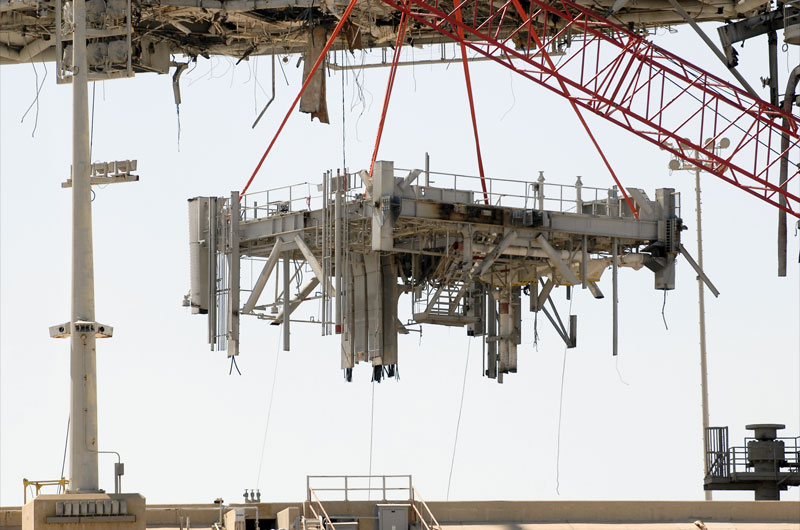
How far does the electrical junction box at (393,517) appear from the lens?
64312 mm

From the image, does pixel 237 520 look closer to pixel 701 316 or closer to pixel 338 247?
A: pixel 338 247

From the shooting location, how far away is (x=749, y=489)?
251 feet

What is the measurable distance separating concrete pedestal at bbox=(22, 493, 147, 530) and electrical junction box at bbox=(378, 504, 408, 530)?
12.5 meters

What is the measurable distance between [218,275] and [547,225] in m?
11.9

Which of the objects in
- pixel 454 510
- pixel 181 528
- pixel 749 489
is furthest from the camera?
pixel 749 489

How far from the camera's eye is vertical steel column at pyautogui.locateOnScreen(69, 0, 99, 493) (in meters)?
53.8

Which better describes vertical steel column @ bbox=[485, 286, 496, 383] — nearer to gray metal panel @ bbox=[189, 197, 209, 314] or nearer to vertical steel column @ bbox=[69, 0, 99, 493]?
gray metal panel @ bbox=[189, 197, 209, 314]

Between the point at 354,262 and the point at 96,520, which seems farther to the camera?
the point at 354,262

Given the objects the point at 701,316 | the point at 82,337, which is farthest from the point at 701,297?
the point at 82,337

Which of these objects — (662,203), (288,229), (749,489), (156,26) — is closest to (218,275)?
(288,229)

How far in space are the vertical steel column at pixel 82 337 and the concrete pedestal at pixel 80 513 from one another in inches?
23.2

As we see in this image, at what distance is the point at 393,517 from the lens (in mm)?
64562

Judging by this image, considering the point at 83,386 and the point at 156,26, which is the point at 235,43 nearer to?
the point at 156,26

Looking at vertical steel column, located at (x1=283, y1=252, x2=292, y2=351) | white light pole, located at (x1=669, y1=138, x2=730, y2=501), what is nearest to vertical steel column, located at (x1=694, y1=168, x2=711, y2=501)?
white light pole, located at (x1=669, y1=138, x2=730, y2=501)
